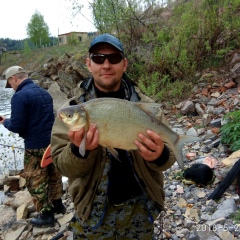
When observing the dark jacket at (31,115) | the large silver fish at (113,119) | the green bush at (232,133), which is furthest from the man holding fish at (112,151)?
the green bush at (232,133)

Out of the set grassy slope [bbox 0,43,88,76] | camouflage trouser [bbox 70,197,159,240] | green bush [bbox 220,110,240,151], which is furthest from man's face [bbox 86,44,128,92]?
grassy slope [bbox 0,43,88,76]

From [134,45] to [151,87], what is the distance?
3.30 meters

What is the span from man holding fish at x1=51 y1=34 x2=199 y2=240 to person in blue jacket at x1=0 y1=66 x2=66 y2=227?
2.09m

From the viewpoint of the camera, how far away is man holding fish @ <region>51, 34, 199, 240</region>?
1875mm

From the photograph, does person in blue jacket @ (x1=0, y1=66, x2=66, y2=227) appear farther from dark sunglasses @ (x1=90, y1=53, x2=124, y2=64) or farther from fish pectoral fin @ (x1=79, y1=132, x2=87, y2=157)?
fish pectoral fin @ (x1=79, y1=132, x2=87, y2=157)

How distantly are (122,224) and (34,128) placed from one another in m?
2.46

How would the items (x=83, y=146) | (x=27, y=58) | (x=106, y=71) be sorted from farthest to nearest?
(x=27, y=58) → (x=106, y=71) → (x=83, y=146)

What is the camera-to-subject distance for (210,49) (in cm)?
963

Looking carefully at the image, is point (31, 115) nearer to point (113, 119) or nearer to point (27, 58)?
point (113, 119)

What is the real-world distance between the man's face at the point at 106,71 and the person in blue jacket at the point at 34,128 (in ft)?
7.10

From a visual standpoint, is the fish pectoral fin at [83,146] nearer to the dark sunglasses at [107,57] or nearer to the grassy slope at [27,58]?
the dark sunglasses at [107,57]

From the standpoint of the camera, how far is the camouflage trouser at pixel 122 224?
7.49ft

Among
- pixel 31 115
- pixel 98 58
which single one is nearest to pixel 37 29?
pixel 31 115

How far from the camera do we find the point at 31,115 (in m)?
4.22
